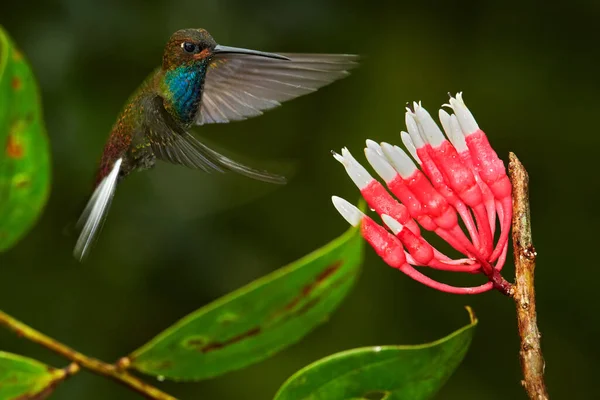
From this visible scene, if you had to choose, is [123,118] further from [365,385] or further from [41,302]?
[41,302]

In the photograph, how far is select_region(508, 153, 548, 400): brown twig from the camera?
2.88 feet

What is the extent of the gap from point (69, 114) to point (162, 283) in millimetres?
619

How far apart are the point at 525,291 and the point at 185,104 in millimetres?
719

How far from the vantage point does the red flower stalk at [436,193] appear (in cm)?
108

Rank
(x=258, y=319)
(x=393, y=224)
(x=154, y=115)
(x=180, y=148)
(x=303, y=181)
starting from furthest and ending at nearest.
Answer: (x=303, y=181), (x=154, y=115), (x=180, y=148), (x=393, y=224), (x=258, y=319)

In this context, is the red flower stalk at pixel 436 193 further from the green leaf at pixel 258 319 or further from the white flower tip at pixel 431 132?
the green leaf at pixel 258 319

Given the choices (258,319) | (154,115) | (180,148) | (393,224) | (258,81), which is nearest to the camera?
(258,319)

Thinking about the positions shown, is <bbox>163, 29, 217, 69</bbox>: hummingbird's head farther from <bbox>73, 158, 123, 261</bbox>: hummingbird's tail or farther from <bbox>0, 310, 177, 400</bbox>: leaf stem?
<bbox>0, 310, 177, 400</bbox>: leaf stem

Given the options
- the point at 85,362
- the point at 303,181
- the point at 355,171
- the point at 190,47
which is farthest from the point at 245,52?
the point at 303,181

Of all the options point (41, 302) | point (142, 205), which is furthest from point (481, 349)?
point (41, 302)

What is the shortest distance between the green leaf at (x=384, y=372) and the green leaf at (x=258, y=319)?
5 cm

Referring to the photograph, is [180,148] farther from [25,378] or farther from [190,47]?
[25,378]

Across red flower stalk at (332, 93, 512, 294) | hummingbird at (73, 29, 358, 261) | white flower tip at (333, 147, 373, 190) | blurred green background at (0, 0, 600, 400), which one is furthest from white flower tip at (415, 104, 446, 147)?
blurred green background at (0, 0, 600, 400)

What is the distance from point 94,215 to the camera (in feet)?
3.82
